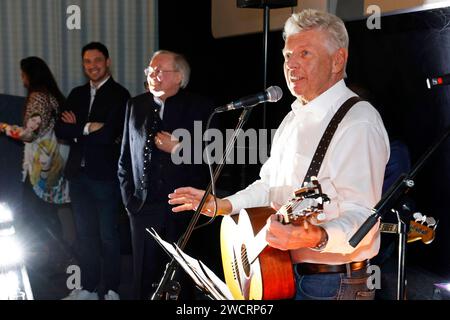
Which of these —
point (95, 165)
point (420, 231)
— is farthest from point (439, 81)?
point (95, 165)

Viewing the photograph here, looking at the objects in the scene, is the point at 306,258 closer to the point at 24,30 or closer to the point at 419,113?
the point at 419,113

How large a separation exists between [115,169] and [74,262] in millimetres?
1107

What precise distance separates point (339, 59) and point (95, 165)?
253cm

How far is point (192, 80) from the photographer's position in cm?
608

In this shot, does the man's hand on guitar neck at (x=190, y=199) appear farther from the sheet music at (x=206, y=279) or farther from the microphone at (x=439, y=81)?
the microphone at (x=439, y=81)

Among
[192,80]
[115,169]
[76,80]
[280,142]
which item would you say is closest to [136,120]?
[115,169]

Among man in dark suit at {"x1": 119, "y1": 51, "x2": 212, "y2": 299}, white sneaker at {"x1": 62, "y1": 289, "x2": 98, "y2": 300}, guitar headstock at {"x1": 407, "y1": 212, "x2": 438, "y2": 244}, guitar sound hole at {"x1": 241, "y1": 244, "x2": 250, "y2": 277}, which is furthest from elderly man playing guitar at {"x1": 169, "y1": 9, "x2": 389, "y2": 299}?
white sneaker at {"x1": 62, "y1": 289, "x2": 98, "y2": 300}

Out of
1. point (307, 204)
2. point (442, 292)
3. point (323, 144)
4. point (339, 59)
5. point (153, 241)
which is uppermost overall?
point (339, 59)

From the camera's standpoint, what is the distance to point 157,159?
3.54 metres

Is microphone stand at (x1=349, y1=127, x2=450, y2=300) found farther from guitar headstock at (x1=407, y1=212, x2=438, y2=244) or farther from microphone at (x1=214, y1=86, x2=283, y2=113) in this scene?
guitar headstock at (x1=407, y1=212, x2=438, y2=244)

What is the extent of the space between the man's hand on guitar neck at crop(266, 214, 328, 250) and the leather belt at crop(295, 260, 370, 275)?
6.7 inches

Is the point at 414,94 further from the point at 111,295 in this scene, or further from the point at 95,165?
the point at 111,295

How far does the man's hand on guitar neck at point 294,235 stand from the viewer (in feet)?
5.57

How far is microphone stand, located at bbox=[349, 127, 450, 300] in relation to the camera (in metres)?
1.61
